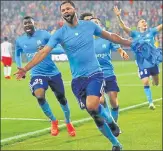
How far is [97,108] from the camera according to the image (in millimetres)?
8250

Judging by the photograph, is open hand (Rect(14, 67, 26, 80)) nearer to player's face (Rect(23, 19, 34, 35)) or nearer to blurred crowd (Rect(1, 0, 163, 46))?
player's face (Rect(23, 19, 34, 35))

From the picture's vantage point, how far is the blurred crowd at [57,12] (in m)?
48.7

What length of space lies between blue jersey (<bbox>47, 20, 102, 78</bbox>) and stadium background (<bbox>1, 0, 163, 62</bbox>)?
38.2 metres

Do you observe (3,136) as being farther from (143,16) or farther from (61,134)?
(143,16)

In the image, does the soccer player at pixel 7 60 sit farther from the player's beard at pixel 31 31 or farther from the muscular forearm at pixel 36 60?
the muscular forearm at pixel 36 60

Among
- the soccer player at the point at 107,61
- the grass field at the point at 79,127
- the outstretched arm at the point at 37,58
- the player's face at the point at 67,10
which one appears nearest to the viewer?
the outstretched arm at the point at 37,58

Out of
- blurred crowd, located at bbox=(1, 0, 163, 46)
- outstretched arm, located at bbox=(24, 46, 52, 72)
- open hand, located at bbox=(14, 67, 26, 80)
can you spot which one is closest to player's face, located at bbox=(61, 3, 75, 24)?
outstretched arm, located at bbox=(24, 46, 52, 72)

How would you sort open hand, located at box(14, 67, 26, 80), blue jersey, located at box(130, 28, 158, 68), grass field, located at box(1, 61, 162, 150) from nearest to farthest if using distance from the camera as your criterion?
1. open hand, located at box(14, 67, 26, 80)
2. grass field, located at box(1, 61, 162, 150)
3. blue jersey, located at box(130, 28, 158, 68)

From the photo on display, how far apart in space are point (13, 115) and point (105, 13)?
3715 centimetres

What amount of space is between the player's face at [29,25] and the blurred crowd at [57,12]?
35875 mm

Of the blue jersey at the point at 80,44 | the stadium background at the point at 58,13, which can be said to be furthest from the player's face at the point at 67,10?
the stadium background at the point at 58,13

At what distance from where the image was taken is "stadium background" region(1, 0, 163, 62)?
159 feet

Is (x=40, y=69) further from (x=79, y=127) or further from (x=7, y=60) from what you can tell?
(x=7, y=60)

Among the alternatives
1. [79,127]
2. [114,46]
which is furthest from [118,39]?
[79,127]
